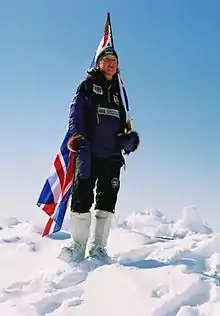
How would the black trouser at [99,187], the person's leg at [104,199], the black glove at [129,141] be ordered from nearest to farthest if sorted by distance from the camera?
the black trouser at [99,187]
the person's leg at [104,199]
the black glove at [129,141]

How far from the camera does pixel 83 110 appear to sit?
14.8ft

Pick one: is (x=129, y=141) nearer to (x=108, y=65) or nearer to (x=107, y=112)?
(x=107, y=112)

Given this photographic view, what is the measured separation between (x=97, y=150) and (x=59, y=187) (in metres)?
0.69

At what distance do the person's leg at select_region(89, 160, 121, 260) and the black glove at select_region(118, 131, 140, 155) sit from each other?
0.63ft

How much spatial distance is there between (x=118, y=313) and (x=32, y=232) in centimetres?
352

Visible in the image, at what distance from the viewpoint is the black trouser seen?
14.5 ft

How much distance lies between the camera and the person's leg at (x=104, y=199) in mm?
4566

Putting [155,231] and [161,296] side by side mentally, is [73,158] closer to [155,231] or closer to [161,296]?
[161,296]

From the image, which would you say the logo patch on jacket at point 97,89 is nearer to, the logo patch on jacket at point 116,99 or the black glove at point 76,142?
the logo patch on jacket at point 116,99

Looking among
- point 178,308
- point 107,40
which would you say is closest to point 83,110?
Answer: point 107,40

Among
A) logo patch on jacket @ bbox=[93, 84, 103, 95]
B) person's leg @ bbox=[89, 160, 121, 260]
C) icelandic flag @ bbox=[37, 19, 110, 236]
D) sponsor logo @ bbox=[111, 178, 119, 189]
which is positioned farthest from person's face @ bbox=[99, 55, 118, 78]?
sponsor logo @ bbox=[111, 178, 119, 189]

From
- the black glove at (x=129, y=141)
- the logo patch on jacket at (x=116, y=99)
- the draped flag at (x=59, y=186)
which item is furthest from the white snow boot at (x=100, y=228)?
the logo patch on jacket at (x=116, y=99)

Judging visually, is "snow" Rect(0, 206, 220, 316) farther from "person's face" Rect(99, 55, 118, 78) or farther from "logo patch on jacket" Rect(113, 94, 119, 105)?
"person's face" Rect(99, 55, 118, 78)

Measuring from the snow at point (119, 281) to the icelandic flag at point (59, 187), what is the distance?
468 mm
